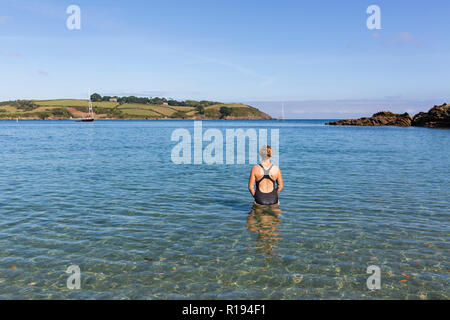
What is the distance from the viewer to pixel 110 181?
21906 mm

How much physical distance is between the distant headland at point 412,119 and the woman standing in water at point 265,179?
430 feet

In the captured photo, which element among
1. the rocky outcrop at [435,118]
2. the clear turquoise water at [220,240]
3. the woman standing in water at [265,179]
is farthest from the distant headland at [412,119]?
the woman standing in water at [265,179]

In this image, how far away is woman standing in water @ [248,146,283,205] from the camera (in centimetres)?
1323

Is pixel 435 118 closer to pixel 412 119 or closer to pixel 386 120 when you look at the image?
pixel 412 119

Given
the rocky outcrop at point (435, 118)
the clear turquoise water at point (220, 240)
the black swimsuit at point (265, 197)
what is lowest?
the clear turquoise water at point (220, 240)

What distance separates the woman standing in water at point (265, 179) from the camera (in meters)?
13.2

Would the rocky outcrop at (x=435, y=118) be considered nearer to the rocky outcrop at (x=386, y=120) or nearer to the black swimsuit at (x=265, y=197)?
the rocky outcrop at (x=386, y=120)

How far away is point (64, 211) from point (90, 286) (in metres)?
7.69

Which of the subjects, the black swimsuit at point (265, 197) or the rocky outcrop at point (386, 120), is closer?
the black swimsuit at point (265, 197)

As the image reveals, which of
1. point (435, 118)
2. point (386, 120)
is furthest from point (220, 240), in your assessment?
point (386, 120)

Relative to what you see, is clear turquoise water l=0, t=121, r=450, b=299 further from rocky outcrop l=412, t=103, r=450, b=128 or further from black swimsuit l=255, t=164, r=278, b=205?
rocky outcrop l=412, t=103, r=450, b=128

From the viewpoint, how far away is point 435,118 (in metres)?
124
